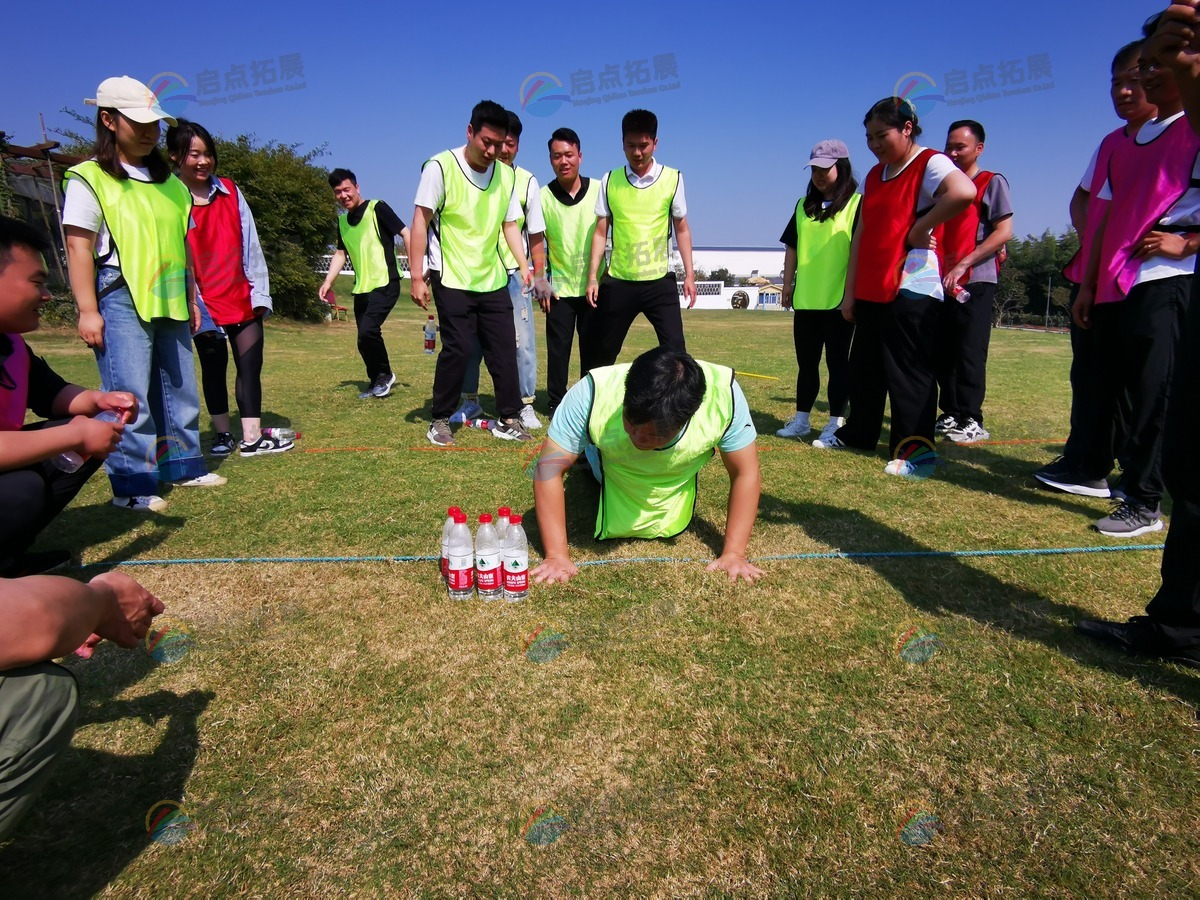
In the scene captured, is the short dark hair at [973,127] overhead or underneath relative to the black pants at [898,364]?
overhead

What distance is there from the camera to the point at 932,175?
4508 mm

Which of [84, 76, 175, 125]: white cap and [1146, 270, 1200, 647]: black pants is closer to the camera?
[1146, 270, 1200, 647]: black pants

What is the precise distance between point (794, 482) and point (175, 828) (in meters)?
4.01

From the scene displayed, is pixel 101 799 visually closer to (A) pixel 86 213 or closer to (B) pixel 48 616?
(B) pixel 48 616

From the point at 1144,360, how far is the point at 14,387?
5566 mm

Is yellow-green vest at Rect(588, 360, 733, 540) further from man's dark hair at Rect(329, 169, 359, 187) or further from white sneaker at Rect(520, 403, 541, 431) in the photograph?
man's dark hair at Rect(329, 169, 359, 187)

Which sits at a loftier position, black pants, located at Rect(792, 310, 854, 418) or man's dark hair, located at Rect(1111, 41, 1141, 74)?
man's dark hair, located at Rect(1111, 41, 1141, 74)

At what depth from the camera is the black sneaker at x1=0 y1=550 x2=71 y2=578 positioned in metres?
3.07

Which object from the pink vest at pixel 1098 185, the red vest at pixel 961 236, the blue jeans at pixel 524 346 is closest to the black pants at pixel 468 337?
the blue jeans at pixel 524 346

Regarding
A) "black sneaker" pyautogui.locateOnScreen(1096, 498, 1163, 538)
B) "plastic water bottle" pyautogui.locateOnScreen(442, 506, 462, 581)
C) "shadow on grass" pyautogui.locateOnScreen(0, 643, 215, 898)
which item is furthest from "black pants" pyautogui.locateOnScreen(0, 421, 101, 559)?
"black sneaker" pyautogui.locateOnScreen(1096, 498, 1163, 538)

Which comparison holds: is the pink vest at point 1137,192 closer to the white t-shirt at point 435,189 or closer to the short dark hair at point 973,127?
the short dark hair at point 973,127

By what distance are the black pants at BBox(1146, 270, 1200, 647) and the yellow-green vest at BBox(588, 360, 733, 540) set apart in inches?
63.1

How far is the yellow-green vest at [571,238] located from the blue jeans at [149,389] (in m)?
3.27

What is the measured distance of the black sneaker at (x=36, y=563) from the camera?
3068mm
